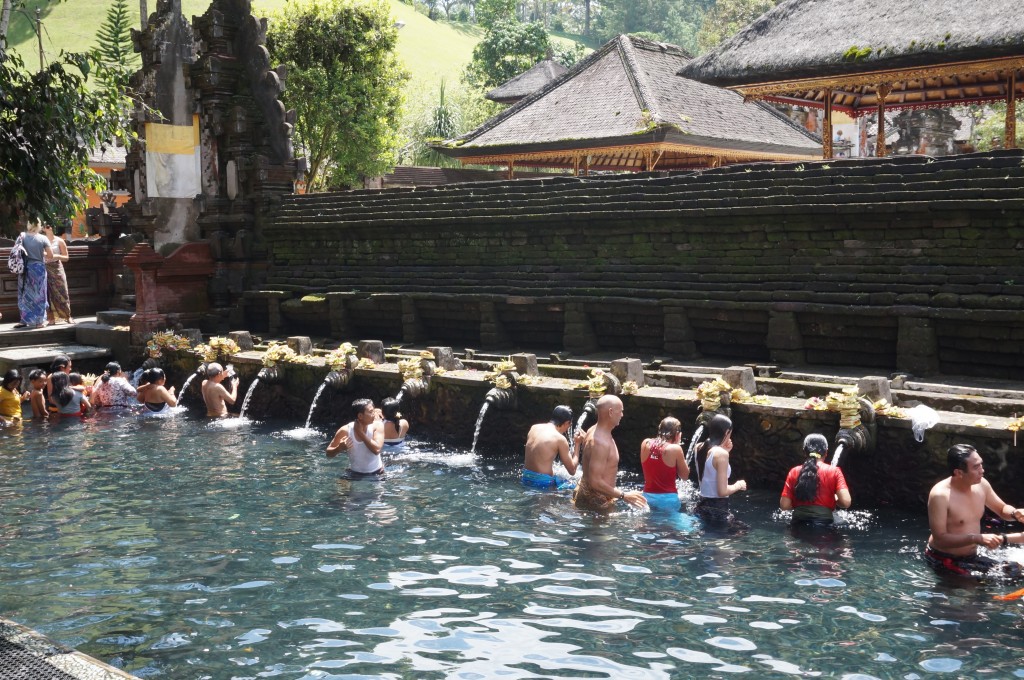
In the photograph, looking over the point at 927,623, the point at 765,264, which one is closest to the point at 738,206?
the point at 765,264

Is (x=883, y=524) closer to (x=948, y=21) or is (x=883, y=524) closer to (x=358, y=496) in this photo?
(x=358, y=496)

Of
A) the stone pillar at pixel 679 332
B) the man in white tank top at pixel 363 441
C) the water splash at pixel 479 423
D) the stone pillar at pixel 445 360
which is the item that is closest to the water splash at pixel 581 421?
the water splash at pixel 479 423

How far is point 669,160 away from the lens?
26.6 m

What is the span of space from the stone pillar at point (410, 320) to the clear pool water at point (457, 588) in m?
6.16

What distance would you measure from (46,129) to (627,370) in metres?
6.89

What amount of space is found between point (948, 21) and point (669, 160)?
1088 centimetres

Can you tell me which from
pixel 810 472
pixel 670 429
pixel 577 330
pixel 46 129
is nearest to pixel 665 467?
pixel 670 429

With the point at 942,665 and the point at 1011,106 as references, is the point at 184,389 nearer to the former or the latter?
the point at 942,665

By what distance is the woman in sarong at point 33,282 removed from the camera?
2003cm

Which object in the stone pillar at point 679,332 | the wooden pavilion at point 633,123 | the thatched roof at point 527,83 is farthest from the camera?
the thatched roof at point 527,83

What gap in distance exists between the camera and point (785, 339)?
1366cm

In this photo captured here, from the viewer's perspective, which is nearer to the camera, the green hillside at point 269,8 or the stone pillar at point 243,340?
the stone pillar at point 243,340

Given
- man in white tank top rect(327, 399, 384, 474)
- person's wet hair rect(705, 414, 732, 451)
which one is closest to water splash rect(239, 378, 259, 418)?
man in white tank top rect(327, 399, 384, 474)

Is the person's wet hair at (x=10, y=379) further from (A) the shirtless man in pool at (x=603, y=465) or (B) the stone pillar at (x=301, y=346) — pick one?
(A) the shirtless man in pool at (x=603, y=465)
